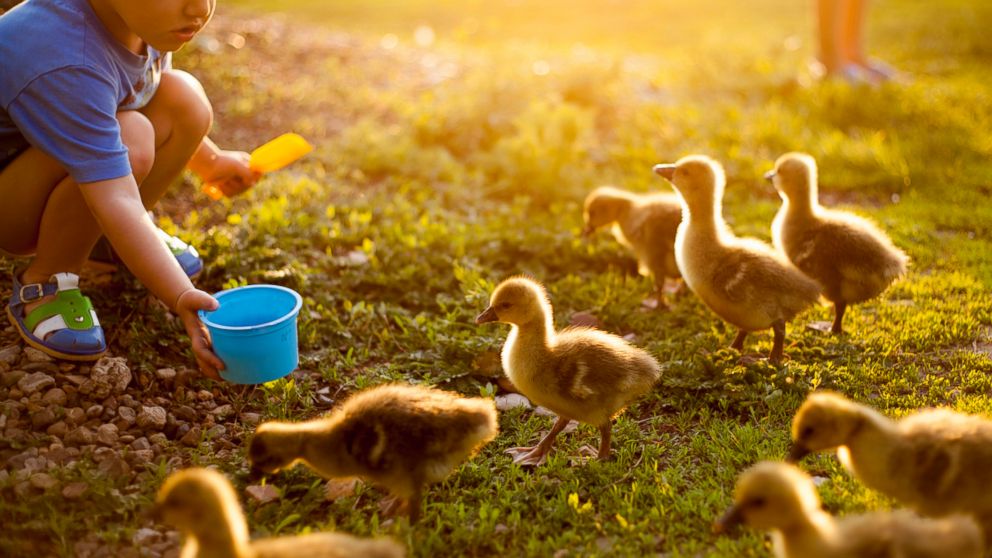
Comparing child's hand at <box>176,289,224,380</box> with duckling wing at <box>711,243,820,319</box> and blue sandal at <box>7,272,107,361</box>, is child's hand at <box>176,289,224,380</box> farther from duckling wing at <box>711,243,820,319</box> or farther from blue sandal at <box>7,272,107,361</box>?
duckling wing at <box>711,243,820,319</box>

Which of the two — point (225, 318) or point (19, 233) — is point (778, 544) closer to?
point (225, 318)

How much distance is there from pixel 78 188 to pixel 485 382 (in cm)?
232

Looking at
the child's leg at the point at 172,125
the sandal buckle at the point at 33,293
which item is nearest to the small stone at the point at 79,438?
the sandal buckle at the point at 33,293

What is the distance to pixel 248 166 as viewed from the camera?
5246 mm

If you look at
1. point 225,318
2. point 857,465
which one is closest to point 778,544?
point 857,465

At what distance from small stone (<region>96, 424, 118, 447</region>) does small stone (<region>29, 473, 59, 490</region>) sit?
0.32m

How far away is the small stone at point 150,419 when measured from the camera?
13.6 ft

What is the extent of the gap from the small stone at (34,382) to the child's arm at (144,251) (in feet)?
2.70

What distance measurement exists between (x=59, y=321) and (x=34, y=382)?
331 mm

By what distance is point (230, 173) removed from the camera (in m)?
5.23

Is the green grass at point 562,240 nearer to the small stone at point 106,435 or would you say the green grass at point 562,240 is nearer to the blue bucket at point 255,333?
the small stone at point 106,435

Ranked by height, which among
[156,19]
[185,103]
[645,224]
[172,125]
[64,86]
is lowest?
[645,224]

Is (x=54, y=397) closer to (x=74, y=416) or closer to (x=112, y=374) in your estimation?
(x=74, y=416)

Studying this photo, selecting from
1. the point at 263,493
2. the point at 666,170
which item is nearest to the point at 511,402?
the point at 263,493
